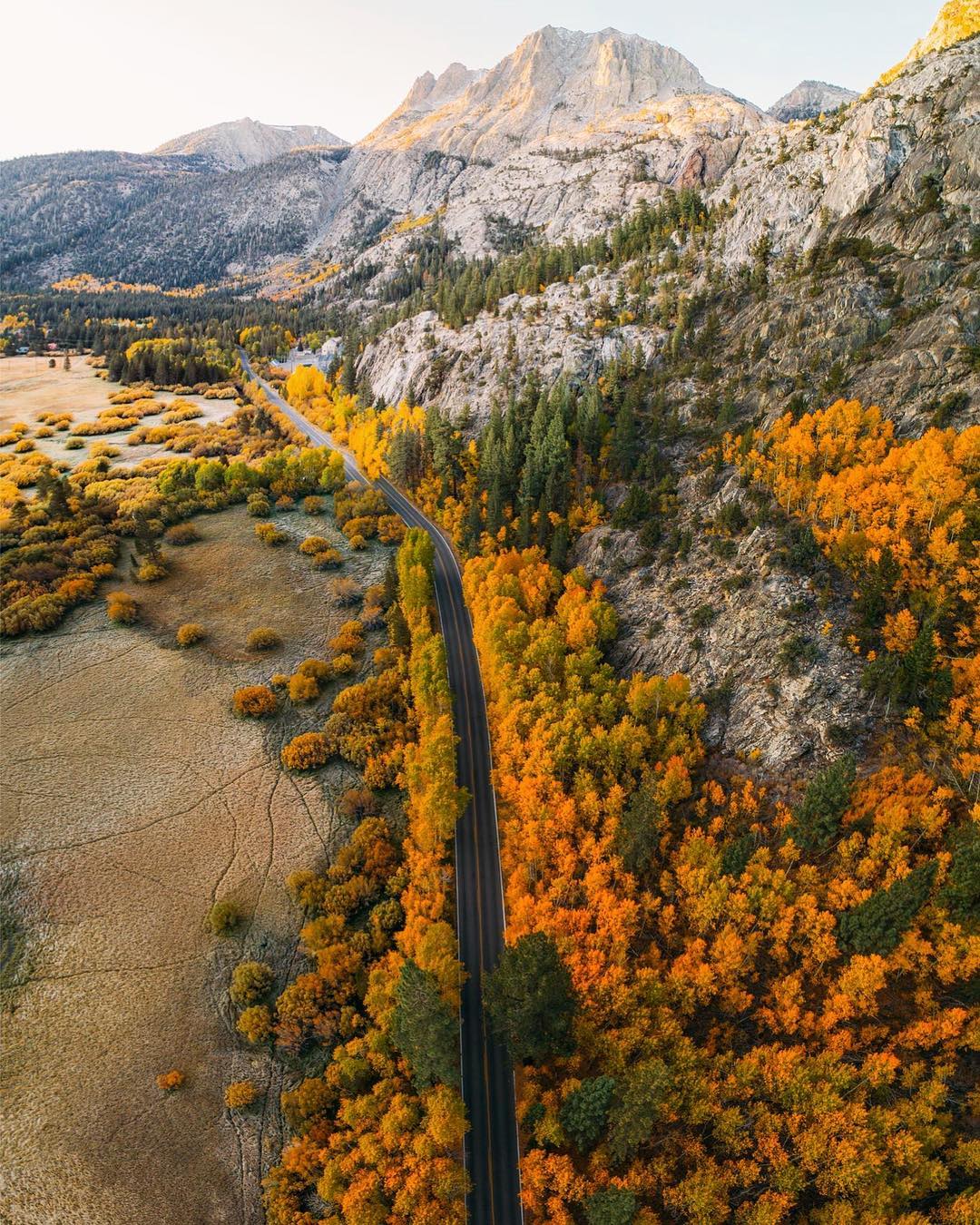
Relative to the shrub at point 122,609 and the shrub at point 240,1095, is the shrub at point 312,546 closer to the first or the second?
the shrub at point 122,609

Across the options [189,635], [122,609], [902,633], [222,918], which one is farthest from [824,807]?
[122,609]

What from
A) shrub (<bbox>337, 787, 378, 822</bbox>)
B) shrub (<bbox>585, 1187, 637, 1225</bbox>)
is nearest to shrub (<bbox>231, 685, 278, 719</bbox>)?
shrub (<bbox>337, 787, 378, 822</bbox>)

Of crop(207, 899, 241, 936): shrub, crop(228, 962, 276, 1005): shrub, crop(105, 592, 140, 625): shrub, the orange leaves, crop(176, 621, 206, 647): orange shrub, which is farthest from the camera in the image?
crop(105, 592, 140, 625): shrub

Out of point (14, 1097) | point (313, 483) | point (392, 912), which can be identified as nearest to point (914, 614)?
point (392, 912)

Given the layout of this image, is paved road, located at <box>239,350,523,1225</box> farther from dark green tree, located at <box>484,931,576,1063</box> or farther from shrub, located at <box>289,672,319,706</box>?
shrub, located at <box>289,672,319,706</box>

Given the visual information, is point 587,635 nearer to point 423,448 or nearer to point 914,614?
point 914,614

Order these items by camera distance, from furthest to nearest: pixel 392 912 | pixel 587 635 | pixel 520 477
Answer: pixel 520 477
pixel 587 635
pixel 392 912

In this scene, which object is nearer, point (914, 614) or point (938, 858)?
point (938, 858)
